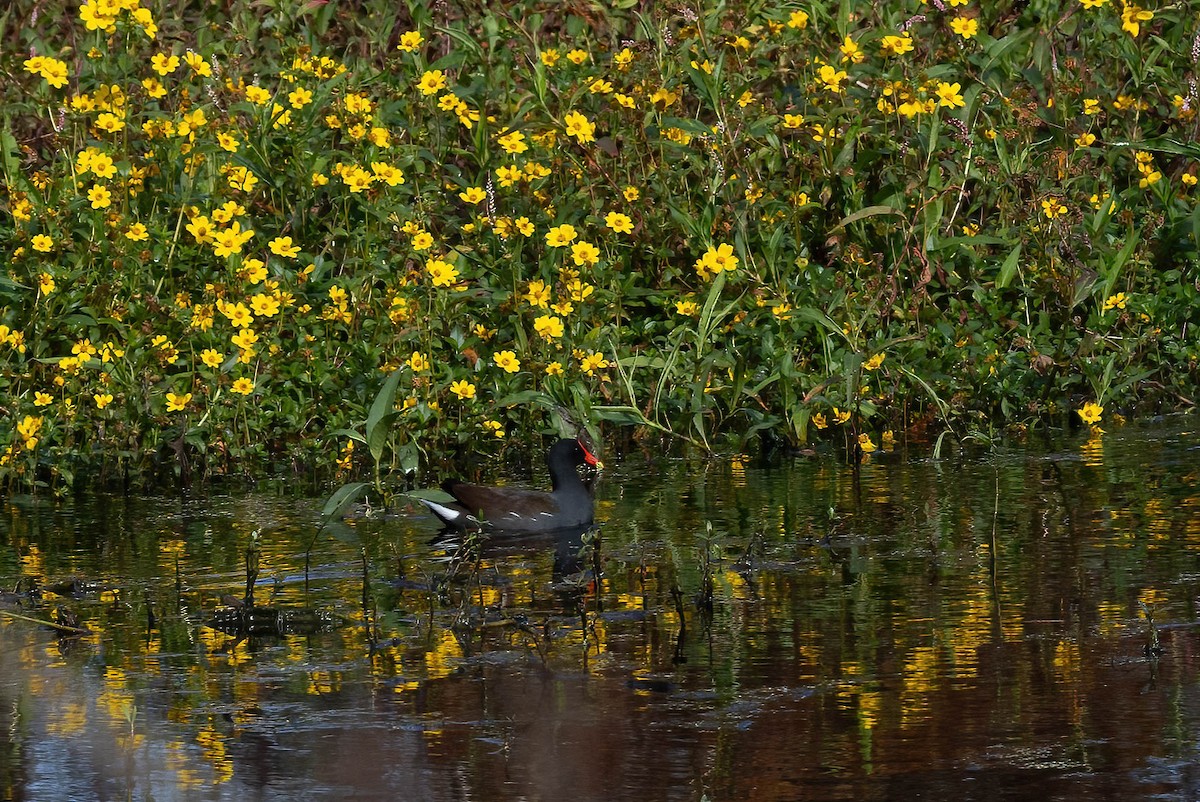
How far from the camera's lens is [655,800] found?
17.4 feet

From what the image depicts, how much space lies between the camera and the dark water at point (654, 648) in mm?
5566

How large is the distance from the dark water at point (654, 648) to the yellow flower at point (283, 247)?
1.76 metres


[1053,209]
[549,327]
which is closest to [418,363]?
[549,327]

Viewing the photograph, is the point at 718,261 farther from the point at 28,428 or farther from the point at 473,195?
the point at 28,428

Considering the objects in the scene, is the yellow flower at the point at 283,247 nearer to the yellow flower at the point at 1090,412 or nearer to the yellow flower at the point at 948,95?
the yellow flower at the point at 948,95

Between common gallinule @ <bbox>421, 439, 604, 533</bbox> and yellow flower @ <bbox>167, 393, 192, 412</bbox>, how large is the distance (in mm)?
1582

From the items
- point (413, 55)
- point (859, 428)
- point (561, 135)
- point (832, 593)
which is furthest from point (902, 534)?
point (413, 55)

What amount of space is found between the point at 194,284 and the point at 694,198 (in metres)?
2.67

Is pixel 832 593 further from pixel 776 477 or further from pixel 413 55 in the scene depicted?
pixel 413 55

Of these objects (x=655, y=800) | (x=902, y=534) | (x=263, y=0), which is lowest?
(x=655, y=800)

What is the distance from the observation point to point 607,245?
11.6 m

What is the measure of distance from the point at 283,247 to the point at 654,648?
5027 mm

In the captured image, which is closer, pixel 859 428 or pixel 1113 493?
pixel 1113 493

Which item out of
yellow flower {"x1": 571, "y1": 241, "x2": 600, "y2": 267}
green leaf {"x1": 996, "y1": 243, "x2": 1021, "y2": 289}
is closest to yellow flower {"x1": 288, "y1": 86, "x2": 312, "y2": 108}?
yellow flower {"x1": 571, "y1": 241, "x2": 600, "y2": 267}
